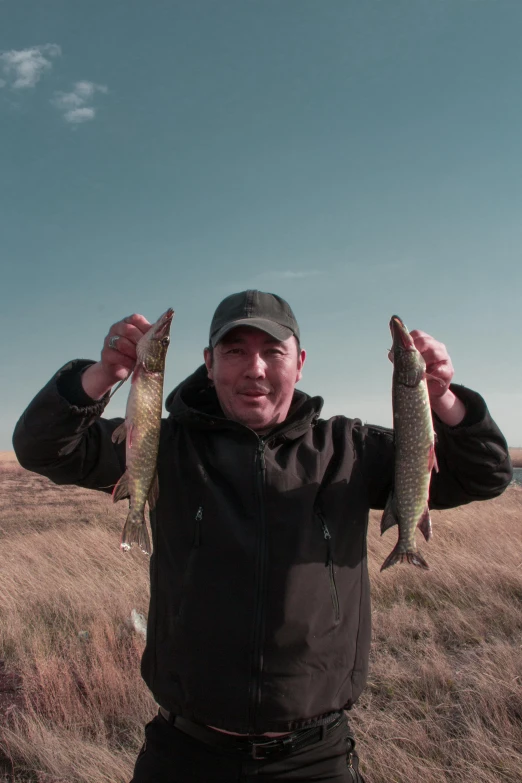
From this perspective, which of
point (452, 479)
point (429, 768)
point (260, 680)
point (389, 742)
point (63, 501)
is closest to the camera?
point (260, 680)

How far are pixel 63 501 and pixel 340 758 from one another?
→ 19.4 meters

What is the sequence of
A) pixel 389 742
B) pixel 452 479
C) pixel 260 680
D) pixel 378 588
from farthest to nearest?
pixel 378 588 < pixel 389 742 < pixel 452 479 < pixel 260 680

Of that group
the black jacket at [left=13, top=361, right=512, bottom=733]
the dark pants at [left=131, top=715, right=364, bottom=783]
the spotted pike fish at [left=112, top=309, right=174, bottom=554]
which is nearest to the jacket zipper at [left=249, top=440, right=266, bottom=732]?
the black jacket at [left=13, top=361, right=512, bottom=733]

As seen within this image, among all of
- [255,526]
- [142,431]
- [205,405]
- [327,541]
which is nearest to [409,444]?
[327,541]

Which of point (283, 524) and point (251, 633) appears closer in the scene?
point (251, 633)

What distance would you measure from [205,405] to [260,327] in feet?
2.00

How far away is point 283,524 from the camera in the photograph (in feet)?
7.91

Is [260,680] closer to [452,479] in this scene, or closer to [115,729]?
[452,479]

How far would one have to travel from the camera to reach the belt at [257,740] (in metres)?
2.20

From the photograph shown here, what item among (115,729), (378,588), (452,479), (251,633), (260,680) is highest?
(452,479)

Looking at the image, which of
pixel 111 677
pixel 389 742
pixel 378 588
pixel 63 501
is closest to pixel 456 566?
pixel 378 588

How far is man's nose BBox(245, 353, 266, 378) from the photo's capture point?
270cm

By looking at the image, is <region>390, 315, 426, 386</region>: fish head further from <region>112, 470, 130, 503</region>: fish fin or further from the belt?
the belt

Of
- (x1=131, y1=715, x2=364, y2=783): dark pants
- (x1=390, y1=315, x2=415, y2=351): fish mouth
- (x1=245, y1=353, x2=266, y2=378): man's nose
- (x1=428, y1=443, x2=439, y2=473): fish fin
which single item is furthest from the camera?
(x1=245, y1=353, x2=266, y2=378): man's nose
